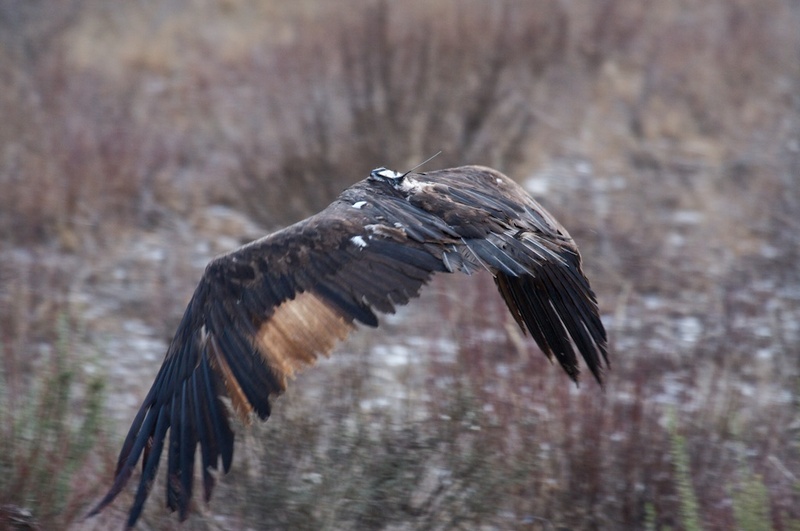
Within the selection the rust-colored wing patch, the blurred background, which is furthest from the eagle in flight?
the blurred background

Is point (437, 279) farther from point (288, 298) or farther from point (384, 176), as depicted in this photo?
point (288, 298)

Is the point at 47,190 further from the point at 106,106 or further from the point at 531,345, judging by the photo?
the point at 531,345

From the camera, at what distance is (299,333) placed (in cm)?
349

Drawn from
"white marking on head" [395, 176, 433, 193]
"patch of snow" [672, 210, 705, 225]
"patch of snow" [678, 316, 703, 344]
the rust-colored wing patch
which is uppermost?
"patch of snow" [672, 210, 705, 225]

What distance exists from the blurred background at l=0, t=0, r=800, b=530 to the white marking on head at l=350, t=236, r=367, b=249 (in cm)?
78

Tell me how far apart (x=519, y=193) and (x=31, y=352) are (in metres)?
2.88

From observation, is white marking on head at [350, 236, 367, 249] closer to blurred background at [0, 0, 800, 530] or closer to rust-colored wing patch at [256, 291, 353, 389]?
rust-colored wing patch at [256, 291, 353, 389]

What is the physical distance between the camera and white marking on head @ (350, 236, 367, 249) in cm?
366

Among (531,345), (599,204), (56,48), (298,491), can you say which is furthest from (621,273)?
(56,48)

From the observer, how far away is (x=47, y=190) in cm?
744

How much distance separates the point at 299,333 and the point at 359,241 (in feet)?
1.33

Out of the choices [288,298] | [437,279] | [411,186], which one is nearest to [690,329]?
[437,279]

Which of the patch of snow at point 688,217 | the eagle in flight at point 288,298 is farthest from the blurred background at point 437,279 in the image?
the eagle in flight at point 288,298

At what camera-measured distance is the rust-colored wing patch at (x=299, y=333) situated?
11.3ft
